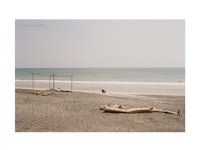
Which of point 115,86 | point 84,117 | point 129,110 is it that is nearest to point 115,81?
point 115,86

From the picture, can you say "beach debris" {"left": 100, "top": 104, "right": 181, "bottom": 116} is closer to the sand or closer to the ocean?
the sand

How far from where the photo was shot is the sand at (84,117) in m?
4.20

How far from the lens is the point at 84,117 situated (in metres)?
4.50

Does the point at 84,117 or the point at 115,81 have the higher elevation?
the point at 115,81

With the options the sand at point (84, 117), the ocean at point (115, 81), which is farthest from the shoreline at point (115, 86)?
the sand at point (84, 117)

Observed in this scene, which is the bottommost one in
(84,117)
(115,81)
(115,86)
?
(84,117)

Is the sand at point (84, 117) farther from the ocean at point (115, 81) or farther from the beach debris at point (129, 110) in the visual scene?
the ocean at point (115, 81)

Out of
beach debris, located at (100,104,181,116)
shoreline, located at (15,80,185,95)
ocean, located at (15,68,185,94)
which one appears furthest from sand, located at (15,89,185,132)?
shoreline, located at (15,80,185,95)

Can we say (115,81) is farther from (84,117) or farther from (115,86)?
(84,117)

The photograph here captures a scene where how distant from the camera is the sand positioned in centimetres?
420
